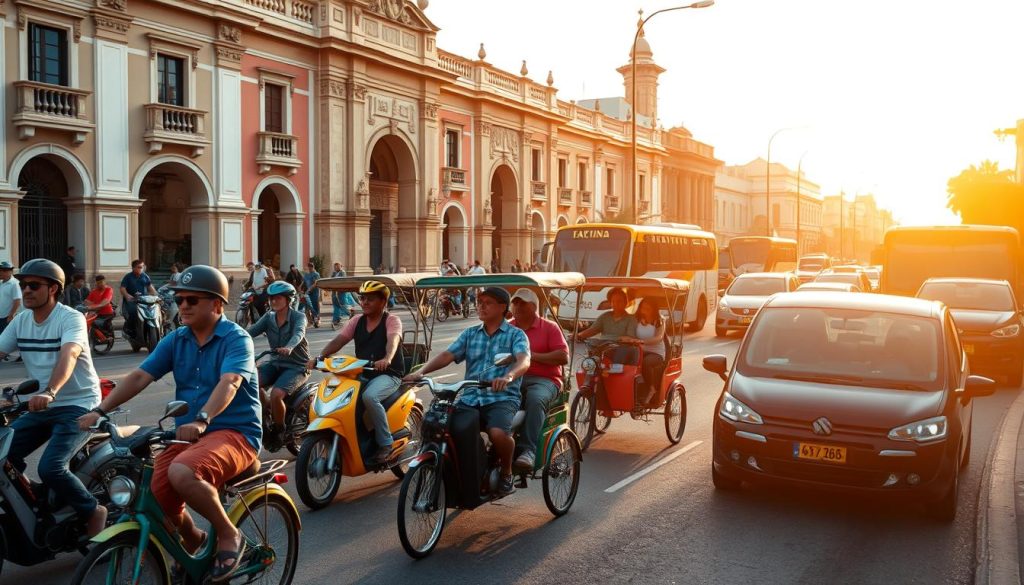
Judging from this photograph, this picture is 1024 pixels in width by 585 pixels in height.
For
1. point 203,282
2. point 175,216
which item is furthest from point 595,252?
point 203,282

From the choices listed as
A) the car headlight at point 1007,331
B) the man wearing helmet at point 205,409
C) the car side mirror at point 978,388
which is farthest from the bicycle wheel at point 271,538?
the car headlight at point 1007,331

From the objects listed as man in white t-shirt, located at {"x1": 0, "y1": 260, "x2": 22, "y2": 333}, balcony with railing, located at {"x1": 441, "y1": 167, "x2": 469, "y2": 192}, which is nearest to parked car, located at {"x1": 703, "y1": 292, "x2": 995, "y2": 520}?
man in white t-shirt, located at {"x1": 0, "y1": 260, "x2": 22, "y2": 333}

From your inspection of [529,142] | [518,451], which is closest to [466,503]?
[518,451]

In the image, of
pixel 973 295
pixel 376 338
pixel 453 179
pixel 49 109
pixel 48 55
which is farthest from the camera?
pixel 453 179

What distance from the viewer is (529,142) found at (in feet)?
150

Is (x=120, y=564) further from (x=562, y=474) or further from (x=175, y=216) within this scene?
(x=175, y=216)

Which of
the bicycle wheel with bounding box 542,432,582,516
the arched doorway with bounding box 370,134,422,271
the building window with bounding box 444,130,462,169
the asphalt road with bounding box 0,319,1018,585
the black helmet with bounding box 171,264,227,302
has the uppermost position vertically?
the building window with bounding box 444,130,462,169

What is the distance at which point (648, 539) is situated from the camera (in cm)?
623

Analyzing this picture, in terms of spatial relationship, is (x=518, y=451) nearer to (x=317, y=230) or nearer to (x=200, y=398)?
(x=200, y=398)

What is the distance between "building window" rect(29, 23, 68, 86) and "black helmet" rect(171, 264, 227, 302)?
22.0m

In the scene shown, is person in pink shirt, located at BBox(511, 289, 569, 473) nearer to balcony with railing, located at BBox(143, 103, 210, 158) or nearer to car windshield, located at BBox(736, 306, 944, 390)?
A: car windshield, located at BBox(736, 306, 944, 390)

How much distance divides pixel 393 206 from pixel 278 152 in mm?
7940

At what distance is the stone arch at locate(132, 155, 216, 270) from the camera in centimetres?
2797

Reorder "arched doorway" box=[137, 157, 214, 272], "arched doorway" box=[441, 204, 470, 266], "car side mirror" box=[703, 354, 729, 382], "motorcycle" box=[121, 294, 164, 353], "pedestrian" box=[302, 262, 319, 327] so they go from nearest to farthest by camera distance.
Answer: "car side mirror" box=[703, 354, 729, 382] < "motorcycle" box=[121, 294, 164, 353] < "pedestrian" box=[302, 262, 319, 327] < "arched doorway" box=[137, 157, 214, 272] < "arched doorway" box=[441, 204, 470, 266]
